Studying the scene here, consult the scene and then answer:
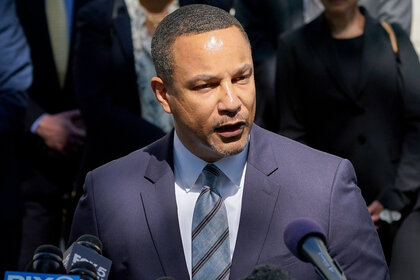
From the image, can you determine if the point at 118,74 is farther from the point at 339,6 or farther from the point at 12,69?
the point at 339,6

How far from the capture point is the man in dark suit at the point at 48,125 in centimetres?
571

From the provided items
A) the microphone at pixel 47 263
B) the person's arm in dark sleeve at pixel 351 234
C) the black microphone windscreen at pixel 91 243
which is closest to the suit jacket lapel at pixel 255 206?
the person's arm in dark sleeve at pixel 351 234

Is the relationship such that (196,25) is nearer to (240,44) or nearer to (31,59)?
(240,44)

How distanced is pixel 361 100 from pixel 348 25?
383mm

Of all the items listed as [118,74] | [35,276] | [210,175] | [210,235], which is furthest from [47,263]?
[118,74]

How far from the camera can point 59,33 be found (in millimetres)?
5730

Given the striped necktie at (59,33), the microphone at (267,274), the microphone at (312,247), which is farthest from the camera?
the striped necktie at (59,33)

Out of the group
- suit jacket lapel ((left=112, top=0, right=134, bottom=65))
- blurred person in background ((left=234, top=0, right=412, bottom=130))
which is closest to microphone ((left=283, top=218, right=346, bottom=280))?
suit jacket lapel ((left=112, top=0, right=134, bottom=65))

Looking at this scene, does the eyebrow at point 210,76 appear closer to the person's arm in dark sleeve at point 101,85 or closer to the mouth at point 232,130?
the mouth at point 232,130

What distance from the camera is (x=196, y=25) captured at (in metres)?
3.39

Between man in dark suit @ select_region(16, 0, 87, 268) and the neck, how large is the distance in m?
1.44

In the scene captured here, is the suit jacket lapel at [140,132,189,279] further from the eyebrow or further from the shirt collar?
the eyebrow

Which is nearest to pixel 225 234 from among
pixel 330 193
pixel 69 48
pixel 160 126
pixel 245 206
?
pixel 245 206

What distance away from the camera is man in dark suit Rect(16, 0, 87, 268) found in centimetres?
571
